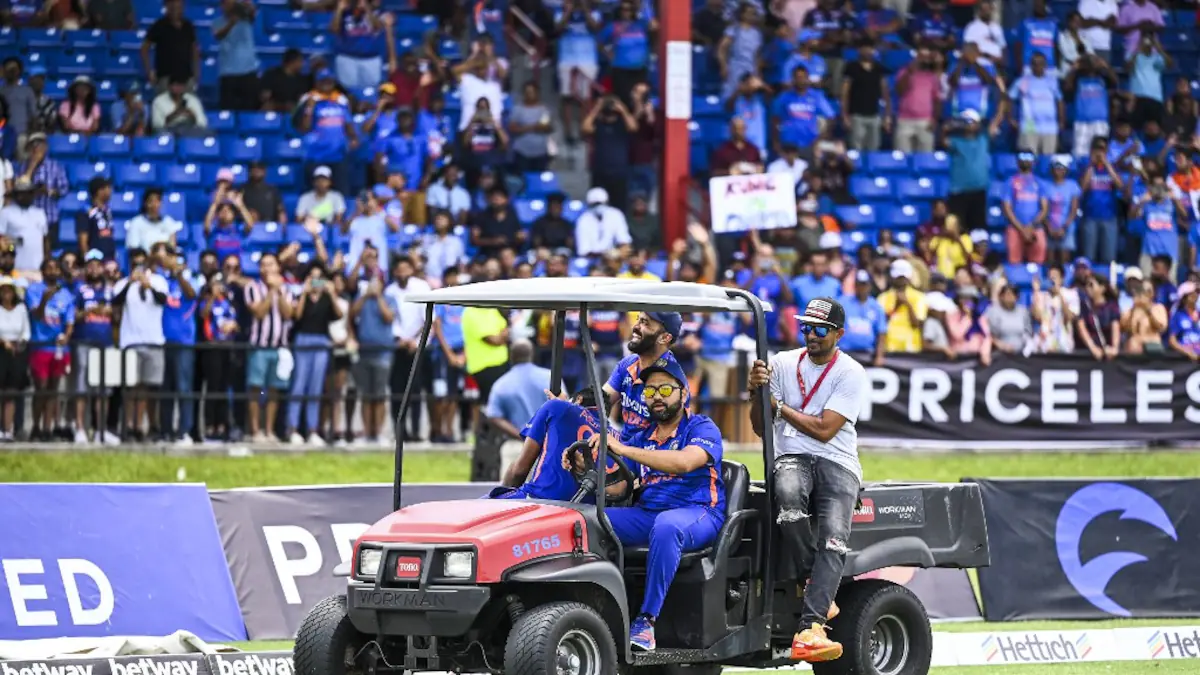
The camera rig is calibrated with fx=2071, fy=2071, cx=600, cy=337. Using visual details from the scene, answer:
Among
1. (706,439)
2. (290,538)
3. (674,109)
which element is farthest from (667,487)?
(674,109)

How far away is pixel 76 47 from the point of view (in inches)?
1022

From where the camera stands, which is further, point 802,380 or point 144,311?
point 144,311

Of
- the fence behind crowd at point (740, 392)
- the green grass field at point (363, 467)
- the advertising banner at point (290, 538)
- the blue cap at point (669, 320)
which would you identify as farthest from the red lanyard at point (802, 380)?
the fence behind crowd at point (740, 392)

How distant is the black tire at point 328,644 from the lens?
9453mm

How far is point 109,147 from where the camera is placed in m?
24.3

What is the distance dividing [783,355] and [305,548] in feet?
14.4

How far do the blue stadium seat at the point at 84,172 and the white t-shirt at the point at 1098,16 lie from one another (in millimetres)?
13665

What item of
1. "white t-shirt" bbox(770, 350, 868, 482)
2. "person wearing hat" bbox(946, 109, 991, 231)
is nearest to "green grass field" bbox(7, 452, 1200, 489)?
"person wearing hat" bbox(946, 109, 991, 231)

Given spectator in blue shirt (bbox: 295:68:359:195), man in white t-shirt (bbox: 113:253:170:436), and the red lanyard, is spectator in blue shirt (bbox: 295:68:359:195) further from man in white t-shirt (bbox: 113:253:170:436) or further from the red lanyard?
the red lanyard

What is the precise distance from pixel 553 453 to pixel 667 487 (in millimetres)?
603

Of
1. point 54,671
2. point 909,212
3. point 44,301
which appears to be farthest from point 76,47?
point 54,671

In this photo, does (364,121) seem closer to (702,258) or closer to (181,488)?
(702,258)

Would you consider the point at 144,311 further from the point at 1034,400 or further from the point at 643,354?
the point at 643,354

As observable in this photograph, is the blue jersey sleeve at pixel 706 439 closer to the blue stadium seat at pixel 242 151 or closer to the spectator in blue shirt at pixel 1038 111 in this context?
the blue stadium seat at pixel 242 151
